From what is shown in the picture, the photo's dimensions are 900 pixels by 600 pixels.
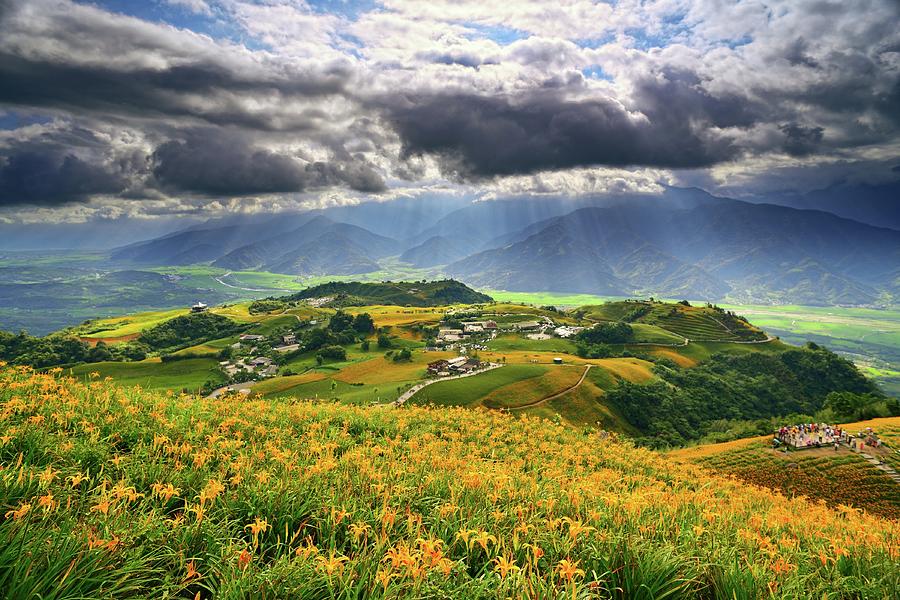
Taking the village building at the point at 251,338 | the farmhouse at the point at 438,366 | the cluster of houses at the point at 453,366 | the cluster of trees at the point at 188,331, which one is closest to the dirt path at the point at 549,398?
the cluster of houses at the point at 453,366

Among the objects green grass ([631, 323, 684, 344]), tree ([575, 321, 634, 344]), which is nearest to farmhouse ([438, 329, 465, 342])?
tree ([575, 321, 634, 344])

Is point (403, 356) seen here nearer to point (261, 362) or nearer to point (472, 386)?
point (472, 386)

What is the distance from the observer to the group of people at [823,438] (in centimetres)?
3071

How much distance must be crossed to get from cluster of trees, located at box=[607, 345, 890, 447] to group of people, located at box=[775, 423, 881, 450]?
78.5 ft

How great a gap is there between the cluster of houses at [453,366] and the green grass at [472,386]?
7.60 meters

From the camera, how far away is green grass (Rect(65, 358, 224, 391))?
317 ft

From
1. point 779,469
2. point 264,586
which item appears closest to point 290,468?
point 264,586

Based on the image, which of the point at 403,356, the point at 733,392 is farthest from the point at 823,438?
the point at 403,356

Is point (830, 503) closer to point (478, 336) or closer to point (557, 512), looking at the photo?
point (557, 512)

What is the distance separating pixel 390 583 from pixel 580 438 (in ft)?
59.9

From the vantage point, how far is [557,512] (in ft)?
21.0

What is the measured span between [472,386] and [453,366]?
64.5ft

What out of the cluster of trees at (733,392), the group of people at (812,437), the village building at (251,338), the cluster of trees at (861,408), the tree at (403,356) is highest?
the group of people at (812,437)

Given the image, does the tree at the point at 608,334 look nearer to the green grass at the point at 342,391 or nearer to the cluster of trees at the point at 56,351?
the green grass at the point at 342,391
